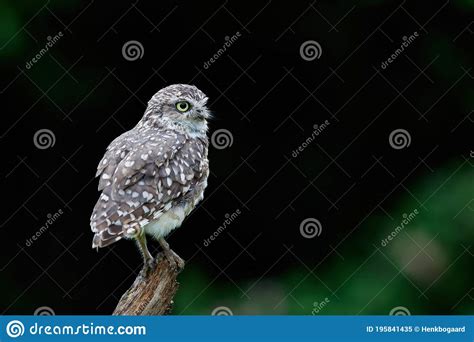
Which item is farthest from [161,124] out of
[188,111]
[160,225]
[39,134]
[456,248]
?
[456,248]

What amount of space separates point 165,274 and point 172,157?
0.77 metres

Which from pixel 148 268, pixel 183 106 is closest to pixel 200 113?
pixel 183 106

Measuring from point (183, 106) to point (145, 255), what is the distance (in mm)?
1034

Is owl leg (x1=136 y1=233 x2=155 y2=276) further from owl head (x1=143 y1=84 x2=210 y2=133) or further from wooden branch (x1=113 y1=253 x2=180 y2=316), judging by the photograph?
owl head (x1=143 y1=84 x2=210 y2=133)

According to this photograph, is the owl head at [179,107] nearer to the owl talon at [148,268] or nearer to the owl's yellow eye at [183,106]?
the owl's yellow eye at [183,106]

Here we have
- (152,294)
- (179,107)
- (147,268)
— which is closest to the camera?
(152,294)

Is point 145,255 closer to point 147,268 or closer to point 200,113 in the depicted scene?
point 147,268

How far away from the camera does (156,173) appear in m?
6.98

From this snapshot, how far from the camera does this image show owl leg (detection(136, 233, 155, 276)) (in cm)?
709

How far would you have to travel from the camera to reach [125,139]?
23.7 ft

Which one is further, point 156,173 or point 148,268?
point 148,268

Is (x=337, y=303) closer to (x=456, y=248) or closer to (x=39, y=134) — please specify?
(x=456, y=248)

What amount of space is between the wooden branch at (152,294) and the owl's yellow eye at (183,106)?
1061mm
